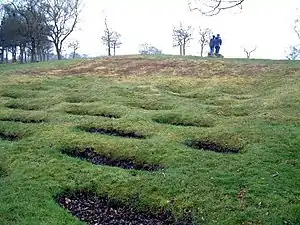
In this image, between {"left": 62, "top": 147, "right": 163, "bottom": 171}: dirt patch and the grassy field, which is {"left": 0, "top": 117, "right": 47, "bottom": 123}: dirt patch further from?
{"left": 62, "top": 147, "right": 163, "bottom": 171}: dirt patch

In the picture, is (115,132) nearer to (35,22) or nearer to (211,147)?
(211,147)

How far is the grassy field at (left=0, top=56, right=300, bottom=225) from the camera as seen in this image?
1647cm

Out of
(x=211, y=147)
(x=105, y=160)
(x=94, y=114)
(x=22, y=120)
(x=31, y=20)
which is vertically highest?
(x=31, y=20)

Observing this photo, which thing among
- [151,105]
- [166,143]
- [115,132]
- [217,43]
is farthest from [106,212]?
[217,43]

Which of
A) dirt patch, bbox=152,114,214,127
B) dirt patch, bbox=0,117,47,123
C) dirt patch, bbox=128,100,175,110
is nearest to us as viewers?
dirt patch, bbox=152,114,214,127

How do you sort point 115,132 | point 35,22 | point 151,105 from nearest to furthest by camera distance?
point 115,132 < point 151,105 < point 35,22

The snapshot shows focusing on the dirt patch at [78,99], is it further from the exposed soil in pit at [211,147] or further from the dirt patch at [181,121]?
the exposed soil in pit at [211,147]

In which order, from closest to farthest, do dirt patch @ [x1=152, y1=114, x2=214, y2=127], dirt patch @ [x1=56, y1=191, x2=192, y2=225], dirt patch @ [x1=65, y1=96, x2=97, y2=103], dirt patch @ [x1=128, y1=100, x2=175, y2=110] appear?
dirt patch @ [x1=56, y1=191, x2=192, y2=225]
dirt patch @ [x1=152, y1=114, x2=214, y2=127]
dirt patch @ [x1=128, y1=100, x2=175, y2=110]
dirt patch @ [x1=65, y1=96, x2=97, y2=103]

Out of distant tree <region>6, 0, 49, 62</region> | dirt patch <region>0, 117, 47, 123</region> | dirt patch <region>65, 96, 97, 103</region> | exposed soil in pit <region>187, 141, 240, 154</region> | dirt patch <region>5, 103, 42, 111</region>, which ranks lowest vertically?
exposed soil in pit <region>187, 141, 240, 154</region>

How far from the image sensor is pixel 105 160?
22.2 meters

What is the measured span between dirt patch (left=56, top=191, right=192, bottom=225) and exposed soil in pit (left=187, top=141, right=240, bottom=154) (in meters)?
7.14

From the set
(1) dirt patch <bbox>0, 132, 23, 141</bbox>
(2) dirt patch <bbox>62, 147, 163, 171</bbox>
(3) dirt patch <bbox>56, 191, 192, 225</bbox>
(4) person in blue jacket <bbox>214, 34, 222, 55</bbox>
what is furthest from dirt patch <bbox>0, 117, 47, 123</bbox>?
(4) person in blue jacket <bbox>214, 34, 222, 55</bbox>

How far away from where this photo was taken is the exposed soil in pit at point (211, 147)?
2247cm

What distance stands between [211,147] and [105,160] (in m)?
5.60
